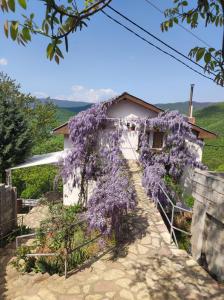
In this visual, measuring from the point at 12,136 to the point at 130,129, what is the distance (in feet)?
23.5

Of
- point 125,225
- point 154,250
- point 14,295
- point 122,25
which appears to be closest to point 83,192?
point 125,225

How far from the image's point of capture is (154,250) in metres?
5.89

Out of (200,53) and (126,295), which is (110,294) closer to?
(126,295)

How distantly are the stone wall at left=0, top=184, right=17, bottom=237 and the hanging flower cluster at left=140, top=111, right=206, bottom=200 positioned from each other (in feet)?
19.4

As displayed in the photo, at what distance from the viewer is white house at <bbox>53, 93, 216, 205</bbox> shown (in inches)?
465

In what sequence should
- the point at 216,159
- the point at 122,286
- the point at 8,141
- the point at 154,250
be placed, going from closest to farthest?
the point at 122,286
the point at 154,250
the point at 8,141
the point at 216,159

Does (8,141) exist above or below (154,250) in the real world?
above

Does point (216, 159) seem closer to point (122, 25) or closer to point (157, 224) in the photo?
point (157, 224)

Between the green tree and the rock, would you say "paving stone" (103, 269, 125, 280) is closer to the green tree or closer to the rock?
the rock

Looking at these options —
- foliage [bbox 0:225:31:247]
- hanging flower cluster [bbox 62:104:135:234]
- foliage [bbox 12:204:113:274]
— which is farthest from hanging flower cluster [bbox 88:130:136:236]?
foliage [bbox 0:225:31:247]

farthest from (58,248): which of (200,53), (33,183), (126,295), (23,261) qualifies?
(33,183)

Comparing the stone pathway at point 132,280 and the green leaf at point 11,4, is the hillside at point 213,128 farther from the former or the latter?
the green leaf at point 11,4

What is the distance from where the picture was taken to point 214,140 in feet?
117

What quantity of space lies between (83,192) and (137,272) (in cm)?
626
